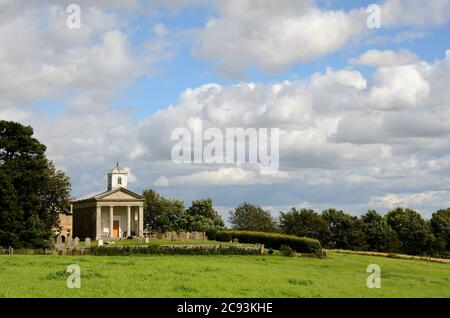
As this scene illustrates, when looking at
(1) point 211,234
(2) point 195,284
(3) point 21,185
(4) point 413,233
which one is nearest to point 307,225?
(4) point 413,233

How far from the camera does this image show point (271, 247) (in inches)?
2511

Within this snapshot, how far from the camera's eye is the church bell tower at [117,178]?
318 feet

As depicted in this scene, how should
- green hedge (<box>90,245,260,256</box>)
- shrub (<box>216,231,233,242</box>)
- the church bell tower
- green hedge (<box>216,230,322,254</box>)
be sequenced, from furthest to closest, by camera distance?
the church bell tower
shrub (<box>216,231,233,242</box>)
green hedge (<box>216,230,322,254</box>)
green hedge (<box>90,245,260,256</box>)

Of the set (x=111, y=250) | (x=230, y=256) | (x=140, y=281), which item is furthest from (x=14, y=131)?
(x=140, y=281)

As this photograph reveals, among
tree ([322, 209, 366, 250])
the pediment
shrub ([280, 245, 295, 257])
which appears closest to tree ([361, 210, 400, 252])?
tree ([322, 209, 366, 250])

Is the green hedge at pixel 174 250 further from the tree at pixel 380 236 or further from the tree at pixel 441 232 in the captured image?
the tree at pixel 441 232

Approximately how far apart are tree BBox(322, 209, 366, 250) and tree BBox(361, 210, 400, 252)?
0.93 m

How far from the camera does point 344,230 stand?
301 ft

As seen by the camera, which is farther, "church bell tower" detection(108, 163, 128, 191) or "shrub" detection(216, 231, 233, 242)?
"church bell tower" detection(108, 163, 128, 191)

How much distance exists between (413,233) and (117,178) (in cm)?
4193

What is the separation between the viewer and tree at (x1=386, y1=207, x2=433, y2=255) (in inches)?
3573

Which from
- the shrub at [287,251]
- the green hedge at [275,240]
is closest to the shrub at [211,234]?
the green hedge at [275,240]

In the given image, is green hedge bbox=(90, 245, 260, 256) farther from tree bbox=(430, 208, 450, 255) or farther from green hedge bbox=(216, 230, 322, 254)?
tree bbox=(430, 208, 450, 255)
